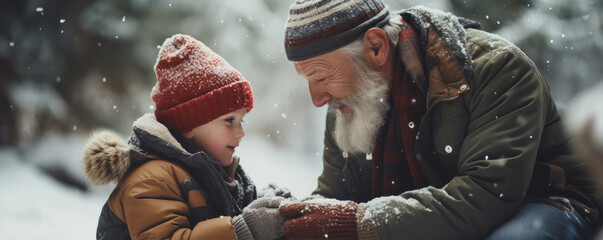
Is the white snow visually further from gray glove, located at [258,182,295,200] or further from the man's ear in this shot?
the man's ear

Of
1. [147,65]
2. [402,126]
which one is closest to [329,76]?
[402,126]

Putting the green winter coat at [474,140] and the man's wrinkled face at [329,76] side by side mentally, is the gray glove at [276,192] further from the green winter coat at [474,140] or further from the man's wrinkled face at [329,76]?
the green winter coat at [474,140]

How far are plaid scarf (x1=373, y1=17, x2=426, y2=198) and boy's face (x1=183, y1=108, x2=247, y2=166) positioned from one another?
674 mm

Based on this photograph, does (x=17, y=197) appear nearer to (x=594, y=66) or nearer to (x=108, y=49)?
(x=108, y=49)

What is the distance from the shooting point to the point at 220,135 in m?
2.32

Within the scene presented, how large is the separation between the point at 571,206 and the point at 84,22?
3996mm

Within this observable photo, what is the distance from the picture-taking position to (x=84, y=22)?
451cm

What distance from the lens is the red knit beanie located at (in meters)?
2.27

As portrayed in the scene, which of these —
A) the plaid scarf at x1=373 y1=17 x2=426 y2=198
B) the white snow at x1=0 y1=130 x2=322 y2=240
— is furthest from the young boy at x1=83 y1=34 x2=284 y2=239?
the white snow at x1=0 y1=130 x2=322 y2=240

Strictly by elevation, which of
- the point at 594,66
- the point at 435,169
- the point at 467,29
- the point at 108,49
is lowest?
the point at 594,66

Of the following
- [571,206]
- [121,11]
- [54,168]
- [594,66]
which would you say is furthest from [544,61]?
[54,168]

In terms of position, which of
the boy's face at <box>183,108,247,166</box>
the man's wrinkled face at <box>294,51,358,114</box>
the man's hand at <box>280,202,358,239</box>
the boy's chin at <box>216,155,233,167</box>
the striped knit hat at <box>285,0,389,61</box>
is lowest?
the man's hand at <box>280,202,358,239</box>

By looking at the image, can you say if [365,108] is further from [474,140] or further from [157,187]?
[157,187]

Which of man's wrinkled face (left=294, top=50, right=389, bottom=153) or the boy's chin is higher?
man's wrinkled face (left=294, top=50, right=389, bottom=153)
